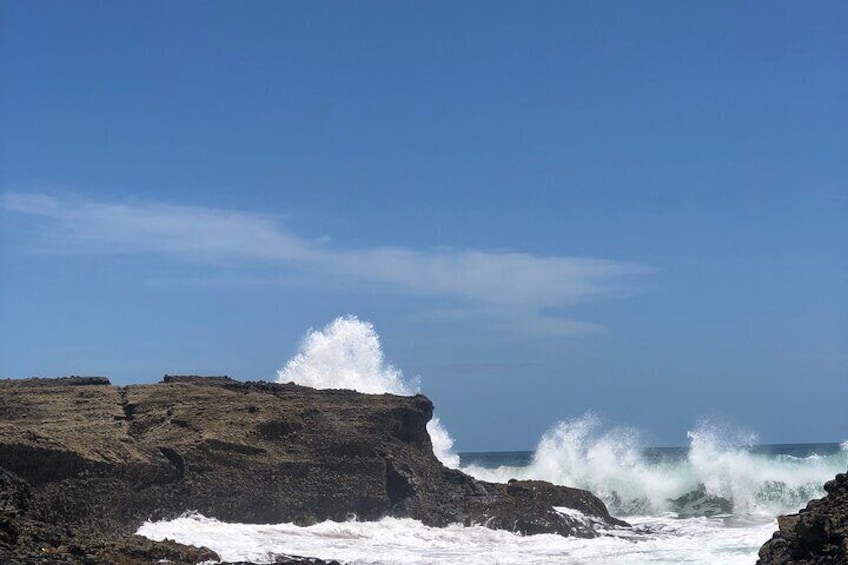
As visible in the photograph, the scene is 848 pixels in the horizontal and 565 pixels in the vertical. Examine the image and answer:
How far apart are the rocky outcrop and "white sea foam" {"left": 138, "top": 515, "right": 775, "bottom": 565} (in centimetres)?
636

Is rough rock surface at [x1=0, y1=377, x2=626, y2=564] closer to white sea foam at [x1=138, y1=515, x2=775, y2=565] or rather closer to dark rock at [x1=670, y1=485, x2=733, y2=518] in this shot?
white sea foam at [x1=138, y1=515, x2=775, y2=565]

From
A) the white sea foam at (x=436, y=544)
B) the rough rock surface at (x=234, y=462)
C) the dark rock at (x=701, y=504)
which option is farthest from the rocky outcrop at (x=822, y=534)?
the dark rock at (x=701, y=504)

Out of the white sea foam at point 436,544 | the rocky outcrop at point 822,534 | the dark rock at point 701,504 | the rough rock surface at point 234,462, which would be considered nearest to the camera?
the rocky outcrop at point 822,534

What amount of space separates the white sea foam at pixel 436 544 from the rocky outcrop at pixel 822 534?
6.36 metres

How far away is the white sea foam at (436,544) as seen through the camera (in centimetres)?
2434

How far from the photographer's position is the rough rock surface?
24.0 m

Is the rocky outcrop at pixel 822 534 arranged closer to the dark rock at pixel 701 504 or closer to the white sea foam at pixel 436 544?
the white sea foam at pixel 436 544

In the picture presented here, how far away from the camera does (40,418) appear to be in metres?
27.6

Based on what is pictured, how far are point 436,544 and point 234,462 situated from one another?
517cm

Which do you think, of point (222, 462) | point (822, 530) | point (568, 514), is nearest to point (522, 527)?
point (568, 514)

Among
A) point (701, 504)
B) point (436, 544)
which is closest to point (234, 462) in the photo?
point (436, 544)

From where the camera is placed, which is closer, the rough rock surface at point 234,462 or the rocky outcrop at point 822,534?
the rocky outcrop at point 822,534

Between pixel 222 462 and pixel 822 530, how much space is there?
14855mm

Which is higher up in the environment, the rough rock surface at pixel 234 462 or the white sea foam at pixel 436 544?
the rough rock surface at pixel 234 462
